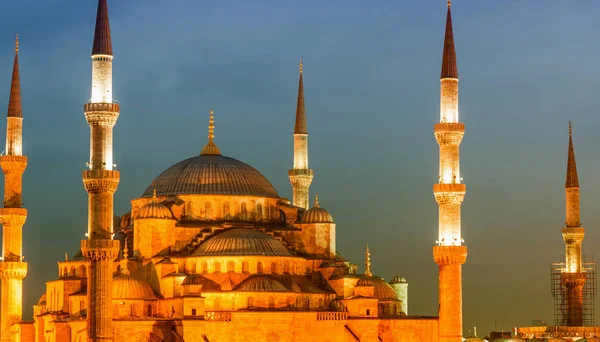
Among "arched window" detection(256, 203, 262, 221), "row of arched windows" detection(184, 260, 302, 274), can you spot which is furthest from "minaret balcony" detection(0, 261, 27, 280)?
"arched window" detection(256, 203, 262, 221)

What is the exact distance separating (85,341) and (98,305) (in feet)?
11.5

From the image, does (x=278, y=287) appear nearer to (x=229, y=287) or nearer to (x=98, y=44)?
(x=229, y=287)

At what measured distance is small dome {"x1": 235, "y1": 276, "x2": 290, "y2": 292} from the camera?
64.7 metres

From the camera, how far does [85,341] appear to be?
6231cm

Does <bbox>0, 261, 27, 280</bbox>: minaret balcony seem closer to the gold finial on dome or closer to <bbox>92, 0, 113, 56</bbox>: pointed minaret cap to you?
the gold finial on dome

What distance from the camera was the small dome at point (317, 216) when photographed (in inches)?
2790

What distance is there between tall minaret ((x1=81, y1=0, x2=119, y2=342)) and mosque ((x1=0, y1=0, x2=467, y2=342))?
0.05 metres

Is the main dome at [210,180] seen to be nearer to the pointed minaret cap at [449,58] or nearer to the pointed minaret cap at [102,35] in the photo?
the pointed minaret cap at [102,35]

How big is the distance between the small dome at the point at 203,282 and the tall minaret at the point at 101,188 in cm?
455

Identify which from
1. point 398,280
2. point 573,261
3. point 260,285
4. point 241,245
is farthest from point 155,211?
point 573,261

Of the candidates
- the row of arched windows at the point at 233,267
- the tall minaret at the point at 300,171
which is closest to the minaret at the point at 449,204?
the row of arched windows at the point at 233,267

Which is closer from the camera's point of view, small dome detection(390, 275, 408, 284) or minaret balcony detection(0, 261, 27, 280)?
minaret balcony detection(0, 261, 27, 280)

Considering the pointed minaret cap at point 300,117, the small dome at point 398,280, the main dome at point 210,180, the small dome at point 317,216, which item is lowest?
the small dome at point 398,280

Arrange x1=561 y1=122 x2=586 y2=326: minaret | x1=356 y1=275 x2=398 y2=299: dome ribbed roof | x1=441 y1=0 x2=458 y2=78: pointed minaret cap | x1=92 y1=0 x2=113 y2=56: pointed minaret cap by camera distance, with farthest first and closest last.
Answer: x1=561 y1=122 x2=586 y2=326: minaret, x1=356 y1=275 x2=398 y2=299: dome ribbed roof, x1=441 y1=0 x2=458 y2=78: pointed minaret cap, x1=92 y1=0 x2=113 y2=56: pointed minaret cap
